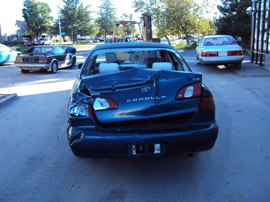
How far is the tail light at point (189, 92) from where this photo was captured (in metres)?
3.05

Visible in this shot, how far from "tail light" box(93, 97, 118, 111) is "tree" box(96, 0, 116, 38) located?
280 ft

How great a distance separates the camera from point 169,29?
123ft

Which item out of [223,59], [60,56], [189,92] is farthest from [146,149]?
[60,56]

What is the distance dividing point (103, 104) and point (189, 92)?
951 millimetres

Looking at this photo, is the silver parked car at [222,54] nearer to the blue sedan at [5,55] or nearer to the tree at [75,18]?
the blue sedan at [5,55]

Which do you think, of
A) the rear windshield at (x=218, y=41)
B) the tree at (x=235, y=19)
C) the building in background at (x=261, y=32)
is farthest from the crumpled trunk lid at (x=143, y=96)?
the tree at (x=235, y=19)

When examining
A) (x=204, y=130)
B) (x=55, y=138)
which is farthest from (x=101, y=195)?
(x=55, y=138)

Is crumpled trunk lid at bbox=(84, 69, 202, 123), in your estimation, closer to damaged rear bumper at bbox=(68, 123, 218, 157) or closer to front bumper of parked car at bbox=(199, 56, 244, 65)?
damaged rear bumper at bbox=(68, 123, 218, 157)

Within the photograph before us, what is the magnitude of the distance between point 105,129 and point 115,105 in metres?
0.29

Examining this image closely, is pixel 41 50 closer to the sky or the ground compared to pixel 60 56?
closer to the sky

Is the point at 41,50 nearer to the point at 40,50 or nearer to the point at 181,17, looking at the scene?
the point at 40,50

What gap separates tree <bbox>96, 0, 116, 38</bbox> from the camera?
85.4 meters

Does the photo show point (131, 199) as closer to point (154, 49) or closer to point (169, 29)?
point (154, 49)

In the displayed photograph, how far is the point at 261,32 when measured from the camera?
13375 millimetres
